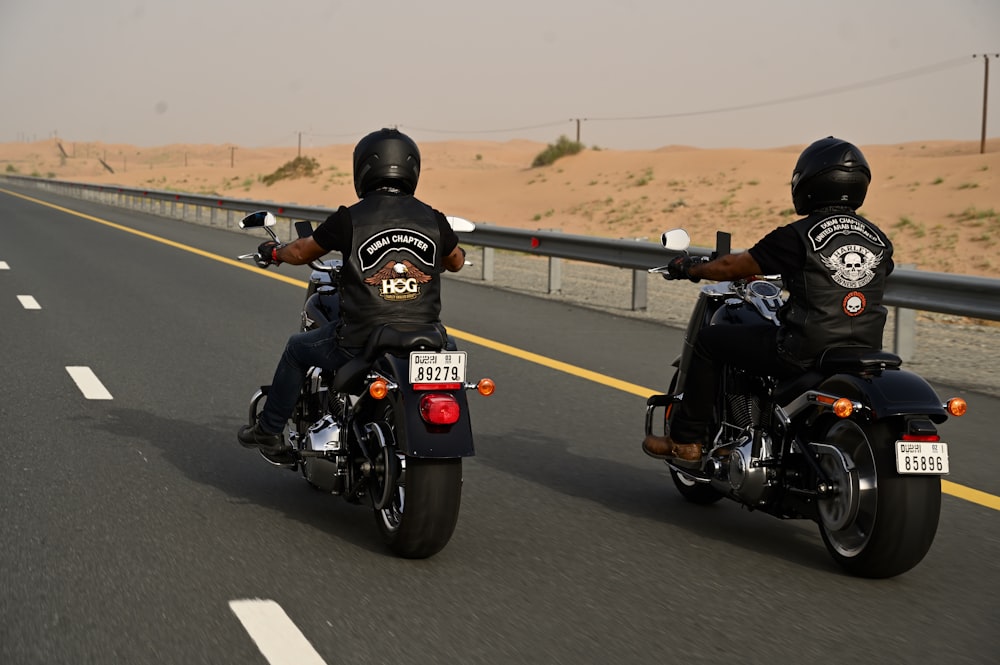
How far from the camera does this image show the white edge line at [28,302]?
15.0 metres

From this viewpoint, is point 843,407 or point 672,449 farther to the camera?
point 672,449

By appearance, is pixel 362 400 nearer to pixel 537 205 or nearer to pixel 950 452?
pixel 950 452

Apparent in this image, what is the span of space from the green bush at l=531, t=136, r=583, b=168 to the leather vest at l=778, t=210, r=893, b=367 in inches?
3833

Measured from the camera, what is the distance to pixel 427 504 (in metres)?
5.55

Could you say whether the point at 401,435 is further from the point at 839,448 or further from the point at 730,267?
the point at 839,448

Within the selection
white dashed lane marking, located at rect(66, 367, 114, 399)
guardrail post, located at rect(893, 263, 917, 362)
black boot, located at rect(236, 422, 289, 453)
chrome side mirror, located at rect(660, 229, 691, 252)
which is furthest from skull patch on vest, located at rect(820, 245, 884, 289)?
guardrail post, located at rect(893, 263, 917, 362)

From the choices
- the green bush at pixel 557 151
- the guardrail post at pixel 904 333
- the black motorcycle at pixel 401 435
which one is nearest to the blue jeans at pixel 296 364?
the black motorcycle at pixel 401 435

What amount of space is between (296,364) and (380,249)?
814 mm

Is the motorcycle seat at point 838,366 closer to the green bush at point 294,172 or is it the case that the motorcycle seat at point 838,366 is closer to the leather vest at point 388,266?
the leather vest at point 388,266

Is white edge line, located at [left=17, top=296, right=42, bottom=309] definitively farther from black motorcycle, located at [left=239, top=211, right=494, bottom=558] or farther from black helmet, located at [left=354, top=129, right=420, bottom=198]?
black helmet, located at [left=354, top=129, right=420, bottom=198]

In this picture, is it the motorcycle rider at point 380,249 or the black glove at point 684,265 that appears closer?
the motorcycle rider at point 380,249

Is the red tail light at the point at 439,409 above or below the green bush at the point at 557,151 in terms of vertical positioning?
below

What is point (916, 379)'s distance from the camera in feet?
18.0

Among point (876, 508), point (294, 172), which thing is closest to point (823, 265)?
point (876, 508)
